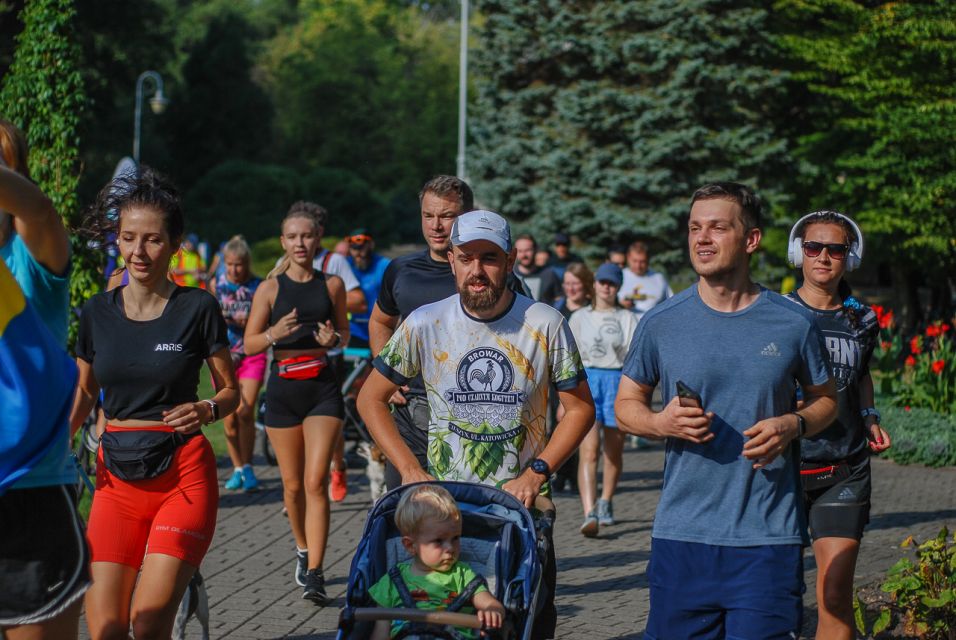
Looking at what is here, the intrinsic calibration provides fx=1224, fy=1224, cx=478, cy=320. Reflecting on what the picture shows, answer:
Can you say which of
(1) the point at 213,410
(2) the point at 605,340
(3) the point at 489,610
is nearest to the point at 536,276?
(2) the point at 605,340

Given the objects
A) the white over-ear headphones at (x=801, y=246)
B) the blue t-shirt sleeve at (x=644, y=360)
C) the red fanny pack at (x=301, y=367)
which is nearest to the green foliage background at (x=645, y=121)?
the red fanny pack at (x=301, y=367)

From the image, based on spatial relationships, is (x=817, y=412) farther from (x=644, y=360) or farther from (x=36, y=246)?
(x=36, y=246)

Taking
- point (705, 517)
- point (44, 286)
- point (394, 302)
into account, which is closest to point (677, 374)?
point (705, 517)

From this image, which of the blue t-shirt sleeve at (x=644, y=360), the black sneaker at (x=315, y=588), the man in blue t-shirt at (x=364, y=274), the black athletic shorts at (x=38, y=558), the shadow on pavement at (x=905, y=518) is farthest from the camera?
the man in blue t-shirt at (x=364, y=274)

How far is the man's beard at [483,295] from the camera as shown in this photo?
4684 mm

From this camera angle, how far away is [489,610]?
4094 mm

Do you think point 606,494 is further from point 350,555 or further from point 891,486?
point 891,486

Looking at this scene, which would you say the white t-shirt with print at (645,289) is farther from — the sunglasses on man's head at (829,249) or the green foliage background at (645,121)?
the sunglasses on man's head at (829,249)

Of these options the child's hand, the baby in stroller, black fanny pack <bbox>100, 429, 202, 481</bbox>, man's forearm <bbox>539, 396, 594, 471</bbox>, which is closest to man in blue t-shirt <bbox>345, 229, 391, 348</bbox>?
black fanny pack <bbox>100, 429, 202, 481</bbox>

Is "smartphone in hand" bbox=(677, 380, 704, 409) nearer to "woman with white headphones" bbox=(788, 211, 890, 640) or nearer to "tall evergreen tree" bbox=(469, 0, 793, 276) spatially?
"woman with white headphones" bbox=(788, 211, 890, 640)

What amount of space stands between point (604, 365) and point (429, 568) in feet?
20.5

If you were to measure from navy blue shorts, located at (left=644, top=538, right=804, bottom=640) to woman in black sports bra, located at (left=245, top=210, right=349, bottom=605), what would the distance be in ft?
11.2

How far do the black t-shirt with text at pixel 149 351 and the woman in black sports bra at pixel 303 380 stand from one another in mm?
2422

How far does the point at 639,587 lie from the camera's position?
7871 millimetres
